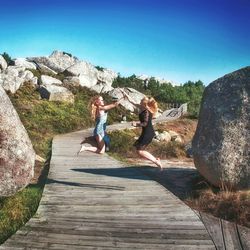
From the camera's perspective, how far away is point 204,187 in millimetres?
8906

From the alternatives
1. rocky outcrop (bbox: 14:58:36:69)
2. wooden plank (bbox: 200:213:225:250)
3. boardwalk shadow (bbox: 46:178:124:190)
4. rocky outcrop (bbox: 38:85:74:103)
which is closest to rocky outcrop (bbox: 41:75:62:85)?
rocky outcrop (bbox: 38:85:74:103)

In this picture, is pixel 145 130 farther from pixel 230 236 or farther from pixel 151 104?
pixel 230 236

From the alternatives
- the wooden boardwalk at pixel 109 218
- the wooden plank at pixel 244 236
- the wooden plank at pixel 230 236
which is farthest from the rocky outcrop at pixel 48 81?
the wooden plank at pixel 244 236

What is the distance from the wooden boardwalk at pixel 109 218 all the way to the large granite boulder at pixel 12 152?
628mm

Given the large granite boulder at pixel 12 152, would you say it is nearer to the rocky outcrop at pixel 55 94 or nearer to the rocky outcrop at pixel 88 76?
the rocky outcrop at pixel 55 94

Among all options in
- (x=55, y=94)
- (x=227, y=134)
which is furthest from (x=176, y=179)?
(x=55, y=94)

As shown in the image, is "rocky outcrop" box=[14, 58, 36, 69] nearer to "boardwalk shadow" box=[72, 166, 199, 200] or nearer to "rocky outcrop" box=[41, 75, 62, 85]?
"rocky outcrop" box=[41, 75, 62, 85]

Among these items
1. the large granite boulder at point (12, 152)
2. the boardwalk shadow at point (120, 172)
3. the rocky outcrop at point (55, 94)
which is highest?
the rocky outcrop at point (55, 94)

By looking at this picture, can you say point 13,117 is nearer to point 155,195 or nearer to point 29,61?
point 155,195

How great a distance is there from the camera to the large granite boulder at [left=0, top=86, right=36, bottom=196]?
303 inches

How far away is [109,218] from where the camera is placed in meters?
7.12

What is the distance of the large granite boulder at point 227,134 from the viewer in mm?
8141

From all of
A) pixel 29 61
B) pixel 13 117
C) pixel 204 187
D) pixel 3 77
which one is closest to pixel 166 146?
pixel 204 187

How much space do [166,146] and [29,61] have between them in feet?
106
